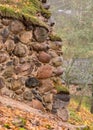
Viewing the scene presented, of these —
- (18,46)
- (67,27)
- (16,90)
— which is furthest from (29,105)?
(67,27)

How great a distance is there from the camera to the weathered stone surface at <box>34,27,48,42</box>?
909 cm

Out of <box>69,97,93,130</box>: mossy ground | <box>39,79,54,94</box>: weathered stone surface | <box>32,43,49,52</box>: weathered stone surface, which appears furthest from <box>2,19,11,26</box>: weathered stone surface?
<box>69,97,93,130</box>: mossy ground

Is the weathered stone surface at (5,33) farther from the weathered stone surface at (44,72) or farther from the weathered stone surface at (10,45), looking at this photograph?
the weathered stone surface at (44,72)

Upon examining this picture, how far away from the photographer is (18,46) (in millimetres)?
8844

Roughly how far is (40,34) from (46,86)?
1369mm

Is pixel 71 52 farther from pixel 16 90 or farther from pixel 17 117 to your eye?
pixel 17 117

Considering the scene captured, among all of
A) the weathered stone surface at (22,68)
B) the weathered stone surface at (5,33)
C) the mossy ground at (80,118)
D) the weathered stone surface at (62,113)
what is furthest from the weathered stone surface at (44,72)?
the mossy ground at (80,118)

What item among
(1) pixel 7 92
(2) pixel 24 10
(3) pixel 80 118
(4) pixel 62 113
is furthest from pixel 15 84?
(3) pixel 80 118

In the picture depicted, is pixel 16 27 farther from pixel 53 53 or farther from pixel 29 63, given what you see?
pixel 53 53

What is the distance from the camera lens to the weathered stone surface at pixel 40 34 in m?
9.09

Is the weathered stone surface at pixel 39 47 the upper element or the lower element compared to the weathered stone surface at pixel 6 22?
lower

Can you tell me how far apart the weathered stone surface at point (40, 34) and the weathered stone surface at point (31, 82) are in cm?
102

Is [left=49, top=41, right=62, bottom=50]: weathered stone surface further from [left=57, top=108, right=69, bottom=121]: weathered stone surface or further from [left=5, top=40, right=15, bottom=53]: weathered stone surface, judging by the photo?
[left=57, top=108, right=69, bottom=121]: weathered stone surface

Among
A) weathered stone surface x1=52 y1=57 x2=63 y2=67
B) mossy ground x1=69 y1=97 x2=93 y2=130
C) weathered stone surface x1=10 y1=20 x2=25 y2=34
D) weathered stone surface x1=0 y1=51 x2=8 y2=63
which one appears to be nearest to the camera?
weathered stone surface x1=0 y1=51 x2=8 y2=63
